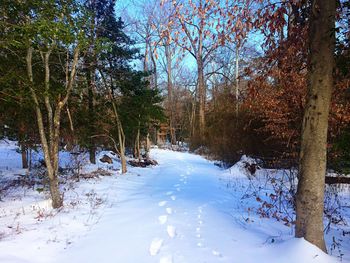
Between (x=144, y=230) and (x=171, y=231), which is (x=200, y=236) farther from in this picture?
(x=144, y=230)

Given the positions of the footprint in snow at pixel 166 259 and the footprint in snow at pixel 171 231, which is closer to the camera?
the footprint in snow at pixel 166 259

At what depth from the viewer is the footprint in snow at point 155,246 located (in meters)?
3.63

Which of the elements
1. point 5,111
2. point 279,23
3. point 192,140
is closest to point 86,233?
point 279,23

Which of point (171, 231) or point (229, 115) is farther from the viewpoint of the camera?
point (229, 115)

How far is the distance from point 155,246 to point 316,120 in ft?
8.89

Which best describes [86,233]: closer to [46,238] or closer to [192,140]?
[46,238]

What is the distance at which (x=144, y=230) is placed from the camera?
4.47 meters

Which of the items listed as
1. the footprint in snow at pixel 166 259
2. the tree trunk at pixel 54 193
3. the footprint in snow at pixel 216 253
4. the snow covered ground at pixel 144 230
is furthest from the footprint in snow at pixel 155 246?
the tree trunk at pixel 54 193

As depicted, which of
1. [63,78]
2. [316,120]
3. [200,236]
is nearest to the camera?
[316,120]

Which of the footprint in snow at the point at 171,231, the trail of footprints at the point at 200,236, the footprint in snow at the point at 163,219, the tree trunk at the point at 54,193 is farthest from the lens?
the tree trunk at the point at 54,193

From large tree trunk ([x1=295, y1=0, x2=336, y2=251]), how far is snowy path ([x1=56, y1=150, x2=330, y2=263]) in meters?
0.34

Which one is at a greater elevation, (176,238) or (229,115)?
(229,115)

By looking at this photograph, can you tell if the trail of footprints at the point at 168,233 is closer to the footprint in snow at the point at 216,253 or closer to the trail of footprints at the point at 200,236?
the trail of footprints at the point at 200,236

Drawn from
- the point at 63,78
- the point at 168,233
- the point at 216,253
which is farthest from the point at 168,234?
the point at 63,78
